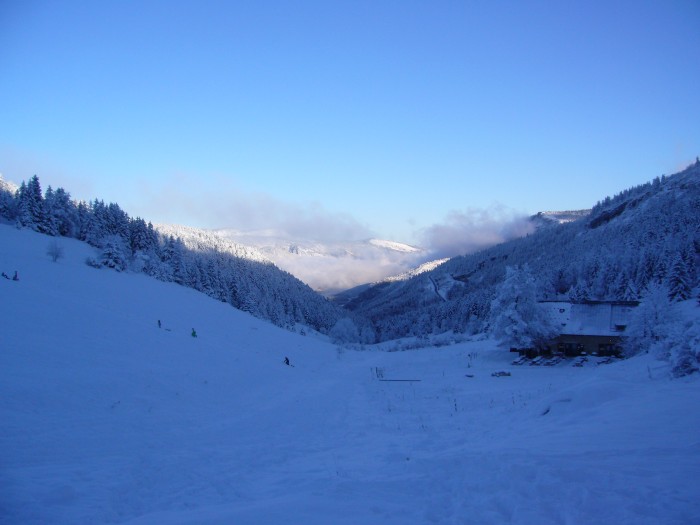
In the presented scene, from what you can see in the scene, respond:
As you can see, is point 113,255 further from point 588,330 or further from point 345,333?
point 588,330

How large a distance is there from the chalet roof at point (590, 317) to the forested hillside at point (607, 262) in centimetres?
635

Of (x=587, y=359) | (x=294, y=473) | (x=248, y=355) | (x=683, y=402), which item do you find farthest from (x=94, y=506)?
(x=587, y=359)

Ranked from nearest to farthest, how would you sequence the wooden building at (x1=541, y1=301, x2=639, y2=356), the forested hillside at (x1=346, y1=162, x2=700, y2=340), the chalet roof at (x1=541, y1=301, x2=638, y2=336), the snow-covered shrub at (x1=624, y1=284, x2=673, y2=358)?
the snow-covered shrub at (x1=624, y1=284, x2=673, y2=358) → the wooden building at (x1=541, y1=301, x2=639, y2=356) → the chalet roof at (x1=541, y1=301, x2=638, y2=336) → the forested hillside at (x1=346, y1=162, x2=700, y2=340)

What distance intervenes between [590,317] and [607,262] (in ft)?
172

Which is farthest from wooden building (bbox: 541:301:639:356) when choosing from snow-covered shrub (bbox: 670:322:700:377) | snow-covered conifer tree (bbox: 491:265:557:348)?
snow-covered shrub (bbox: 670:322:700:377)

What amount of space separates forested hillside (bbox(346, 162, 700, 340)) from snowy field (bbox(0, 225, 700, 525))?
31.9 metres

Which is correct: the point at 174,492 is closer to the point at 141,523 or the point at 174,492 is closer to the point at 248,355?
the point at 141,523

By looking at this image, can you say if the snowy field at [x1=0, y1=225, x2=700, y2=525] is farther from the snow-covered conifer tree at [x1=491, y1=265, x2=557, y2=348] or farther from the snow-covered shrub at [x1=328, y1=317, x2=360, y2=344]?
the snow-covered shrub at [x1=328, y1=317, x2=360, y2=344]

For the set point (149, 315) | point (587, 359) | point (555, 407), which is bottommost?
point (587, 359)

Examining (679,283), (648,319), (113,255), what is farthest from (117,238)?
(679,283)

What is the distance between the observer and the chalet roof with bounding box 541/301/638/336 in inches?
1836

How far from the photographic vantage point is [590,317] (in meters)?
48.3

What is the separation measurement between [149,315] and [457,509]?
3969 centimetres

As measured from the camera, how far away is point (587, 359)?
40094mm
